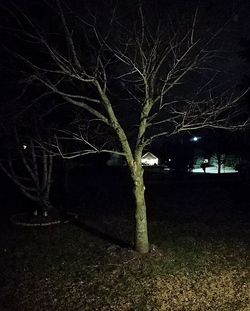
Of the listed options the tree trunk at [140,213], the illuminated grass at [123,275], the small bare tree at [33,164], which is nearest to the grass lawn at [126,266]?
the illuminated grass at [123,275]

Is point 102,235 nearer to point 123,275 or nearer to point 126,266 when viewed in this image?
point 126,266

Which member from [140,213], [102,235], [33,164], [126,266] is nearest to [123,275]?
[126,266]

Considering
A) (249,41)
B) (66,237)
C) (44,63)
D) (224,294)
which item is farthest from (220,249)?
(249,41)

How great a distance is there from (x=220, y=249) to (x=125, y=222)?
461 centimetres

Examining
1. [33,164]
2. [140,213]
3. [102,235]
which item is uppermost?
[33,164]

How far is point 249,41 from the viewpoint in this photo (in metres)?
17.0

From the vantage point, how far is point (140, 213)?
963 cm

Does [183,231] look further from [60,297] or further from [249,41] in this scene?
[249,41]

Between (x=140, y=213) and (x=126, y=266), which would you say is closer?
(x=126, y=266)

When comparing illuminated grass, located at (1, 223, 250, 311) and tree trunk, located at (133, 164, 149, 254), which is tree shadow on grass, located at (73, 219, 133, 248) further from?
tree trunk, located at (133, 164, 149, 254)

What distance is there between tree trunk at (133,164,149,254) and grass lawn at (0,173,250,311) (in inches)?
11.6

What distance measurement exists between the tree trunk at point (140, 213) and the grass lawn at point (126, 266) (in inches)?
11.6

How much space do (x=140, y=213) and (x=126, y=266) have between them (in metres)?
1.38

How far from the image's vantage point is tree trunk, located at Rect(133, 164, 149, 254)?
9.49 m
